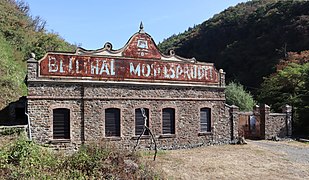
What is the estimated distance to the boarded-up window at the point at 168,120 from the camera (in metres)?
19.8

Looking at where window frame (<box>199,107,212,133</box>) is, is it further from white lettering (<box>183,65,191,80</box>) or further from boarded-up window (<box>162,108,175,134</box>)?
white lettering (<box>183,65,191,80</box>)

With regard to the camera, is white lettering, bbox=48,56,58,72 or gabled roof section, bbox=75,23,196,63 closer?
white lettering, bbox=48,56,58,72

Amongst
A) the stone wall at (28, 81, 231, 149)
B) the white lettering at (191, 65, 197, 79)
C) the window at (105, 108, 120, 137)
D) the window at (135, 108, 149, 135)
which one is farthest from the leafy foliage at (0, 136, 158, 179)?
the white lettering at (191, 65, 197, 79)

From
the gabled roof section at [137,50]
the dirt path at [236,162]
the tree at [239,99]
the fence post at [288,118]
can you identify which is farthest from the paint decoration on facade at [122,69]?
the tree at [239,99]

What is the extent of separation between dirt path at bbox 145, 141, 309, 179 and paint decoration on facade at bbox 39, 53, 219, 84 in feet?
14.8

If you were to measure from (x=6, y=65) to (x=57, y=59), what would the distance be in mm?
9222

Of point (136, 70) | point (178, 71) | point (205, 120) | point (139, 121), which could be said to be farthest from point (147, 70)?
point (205, 120)

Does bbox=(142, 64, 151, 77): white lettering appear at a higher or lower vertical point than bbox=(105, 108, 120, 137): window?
higher

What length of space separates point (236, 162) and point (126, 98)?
6810 millimetres

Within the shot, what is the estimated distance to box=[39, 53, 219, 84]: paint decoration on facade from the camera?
17266mm

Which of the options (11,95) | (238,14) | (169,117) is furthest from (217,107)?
(238,14)

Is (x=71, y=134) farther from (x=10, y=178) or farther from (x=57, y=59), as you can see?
(x=10, y=178)

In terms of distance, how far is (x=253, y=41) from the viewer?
179ft

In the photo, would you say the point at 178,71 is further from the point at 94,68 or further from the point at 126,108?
the point at 94,68
